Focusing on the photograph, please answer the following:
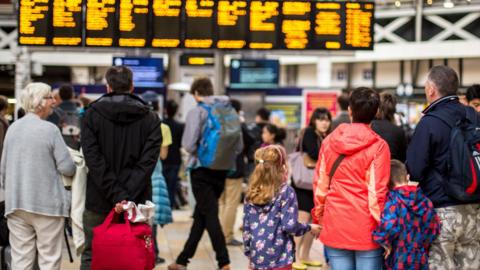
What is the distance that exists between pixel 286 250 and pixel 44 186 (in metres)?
1.91

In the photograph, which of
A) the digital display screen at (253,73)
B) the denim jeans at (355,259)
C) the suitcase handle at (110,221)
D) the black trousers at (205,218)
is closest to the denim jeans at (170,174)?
the black trousers at (205,218)

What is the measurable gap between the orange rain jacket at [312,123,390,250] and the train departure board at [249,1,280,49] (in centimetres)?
574

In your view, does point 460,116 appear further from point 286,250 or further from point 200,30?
point 200,30

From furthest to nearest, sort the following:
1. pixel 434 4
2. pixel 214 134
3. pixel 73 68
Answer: pixel 73 68 → pixel 434 4 → pixel 214 134

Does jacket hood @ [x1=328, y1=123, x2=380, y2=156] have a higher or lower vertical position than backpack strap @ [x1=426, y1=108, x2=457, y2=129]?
lower

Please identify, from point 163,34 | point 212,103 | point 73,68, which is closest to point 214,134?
point 212,103

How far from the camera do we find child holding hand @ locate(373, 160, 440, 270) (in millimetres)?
5266

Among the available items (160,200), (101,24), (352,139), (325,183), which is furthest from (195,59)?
(352,139)

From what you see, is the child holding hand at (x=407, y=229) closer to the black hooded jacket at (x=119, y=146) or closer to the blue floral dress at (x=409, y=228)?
the blue floral dress at (x=409, y=228)

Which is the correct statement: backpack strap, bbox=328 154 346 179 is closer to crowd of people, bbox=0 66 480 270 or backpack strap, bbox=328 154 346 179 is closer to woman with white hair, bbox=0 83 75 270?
crowd of people, bbox=0 66 480 270

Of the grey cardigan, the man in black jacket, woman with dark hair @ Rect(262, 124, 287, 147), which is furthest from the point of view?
woman with dark hair @ Rect(262, 124, 287, 147)

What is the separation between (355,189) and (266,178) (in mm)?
739

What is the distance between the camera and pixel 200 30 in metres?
10.8

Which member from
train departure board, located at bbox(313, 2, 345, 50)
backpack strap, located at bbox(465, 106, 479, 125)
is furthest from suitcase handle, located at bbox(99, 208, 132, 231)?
train departure board, located at bbox(313, 2, 345, 50)
